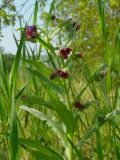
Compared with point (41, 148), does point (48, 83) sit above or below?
above

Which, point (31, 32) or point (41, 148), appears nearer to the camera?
point (41, 148)

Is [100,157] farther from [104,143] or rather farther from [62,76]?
[104,143]

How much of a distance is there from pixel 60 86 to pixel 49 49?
0.14 metres

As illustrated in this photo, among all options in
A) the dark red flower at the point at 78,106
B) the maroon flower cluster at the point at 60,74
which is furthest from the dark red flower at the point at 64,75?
the dark red flower at the point at 78,106

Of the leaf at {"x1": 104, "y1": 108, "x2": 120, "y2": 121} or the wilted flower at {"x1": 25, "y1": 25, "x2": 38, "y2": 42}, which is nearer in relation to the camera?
the leaf at {"x1": 104, "y1": 108, "x2": 120, "y2": 121}

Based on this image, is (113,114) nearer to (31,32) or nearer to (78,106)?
(78,106)

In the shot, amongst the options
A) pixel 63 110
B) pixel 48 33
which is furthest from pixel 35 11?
pixel 63 110

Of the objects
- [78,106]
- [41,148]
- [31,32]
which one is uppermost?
[31,32]

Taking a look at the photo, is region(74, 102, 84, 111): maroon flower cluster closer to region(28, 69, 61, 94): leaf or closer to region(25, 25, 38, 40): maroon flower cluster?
region(28, 69, 61, 94): leaf

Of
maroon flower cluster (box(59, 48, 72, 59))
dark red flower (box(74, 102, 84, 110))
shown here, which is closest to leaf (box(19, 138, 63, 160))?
dark red flower (box(74, 102, 84, 110))

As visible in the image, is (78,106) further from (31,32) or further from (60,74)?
(31,32)

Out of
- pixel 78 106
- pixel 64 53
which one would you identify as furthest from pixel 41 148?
pixel 64 53

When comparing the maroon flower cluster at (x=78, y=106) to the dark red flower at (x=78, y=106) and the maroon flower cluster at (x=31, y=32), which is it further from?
the maroon flower cluster at (x=31, y=32)

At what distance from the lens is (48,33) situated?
57.9 inches
